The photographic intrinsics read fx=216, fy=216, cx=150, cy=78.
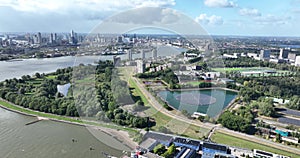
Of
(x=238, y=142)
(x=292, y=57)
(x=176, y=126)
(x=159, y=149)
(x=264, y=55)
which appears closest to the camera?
(x=159, y=149)

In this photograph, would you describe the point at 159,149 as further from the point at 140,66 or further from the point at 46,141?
the point at 140,66

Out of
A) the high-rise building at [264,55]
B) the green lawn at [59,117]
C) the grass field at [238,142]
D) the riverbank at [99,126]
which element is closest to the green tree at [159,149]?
the riverbank at [99,126]

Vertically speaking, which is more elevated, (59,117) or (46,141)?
(59,117)

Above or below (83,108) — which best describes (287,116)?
below

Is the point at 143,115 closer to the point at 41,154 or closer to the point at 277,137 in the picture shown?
the point at 41,154

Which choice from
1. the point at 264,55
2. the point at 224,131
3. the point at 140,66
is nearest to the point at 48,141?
the point at 224,131

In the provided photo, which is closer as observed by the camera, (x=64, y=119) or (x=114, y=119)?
(x=114, y=119)

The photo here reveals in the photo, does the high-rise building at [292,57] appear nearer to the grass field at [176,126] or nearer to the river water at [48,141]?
the grass field at [176,126]

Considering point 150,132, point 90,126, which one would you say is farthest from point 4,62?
point 150,132

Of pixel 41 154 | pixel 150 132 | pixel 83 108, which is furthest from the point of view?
pixel 83 108

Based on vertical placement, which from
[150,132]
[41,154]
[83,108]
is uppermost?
[83,108]

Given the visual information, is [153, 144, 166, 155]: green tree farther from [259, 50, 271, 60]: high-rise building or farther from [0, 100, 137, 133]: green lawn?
[259, 50, 271, 60]: high-rise building
